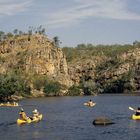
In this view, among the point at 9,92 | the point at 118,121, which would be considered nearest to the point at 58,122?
the point at 118,121

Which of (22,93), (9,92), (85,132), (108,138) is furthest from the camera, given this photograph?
(22,93)

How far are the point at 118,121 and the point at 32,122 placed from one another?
14800mm

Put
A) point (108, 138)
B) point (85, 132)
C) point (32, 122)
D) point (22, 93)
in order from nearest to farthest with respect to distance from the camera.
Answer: point (108, 138), point (85, 132), point (32, 122), point (22, 93)

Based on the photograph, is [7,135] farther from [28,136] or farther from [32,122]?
[32,122]

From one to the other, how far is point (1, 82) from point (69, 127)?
Answer: 88774mm

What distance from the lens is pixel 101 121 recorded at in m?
80.4

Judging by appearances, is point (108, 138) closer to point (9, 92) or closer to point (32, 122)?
point (32, 122)

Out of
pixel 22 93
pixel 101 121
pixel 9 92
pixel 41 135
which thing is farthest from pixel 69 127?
pixel 22 93

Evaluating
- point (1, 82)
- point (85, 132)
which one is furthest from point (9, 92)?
point (85, 132)

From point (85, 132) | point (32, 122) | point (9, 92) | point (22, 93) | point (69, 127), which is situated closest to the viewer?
point (85, 132)

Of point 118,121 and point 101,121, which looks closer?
point 101,121

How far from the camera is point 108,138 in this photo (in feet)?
221

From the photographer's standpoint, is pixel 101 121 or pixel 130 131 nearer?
pixel 130 131

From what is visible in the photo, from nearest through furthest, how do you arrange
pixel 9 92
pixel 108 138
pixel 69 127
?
pixel 108 138
pixel 69 127
pixel 9 92
